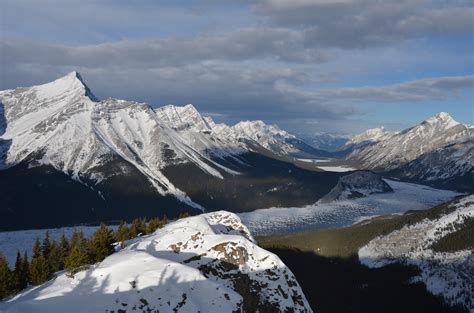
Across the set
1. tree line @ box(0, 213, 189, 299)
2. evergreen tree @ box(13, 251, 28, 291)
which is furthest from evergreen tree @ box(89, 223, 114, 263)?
evergreen tree @ box(13, 251, 28, 291)

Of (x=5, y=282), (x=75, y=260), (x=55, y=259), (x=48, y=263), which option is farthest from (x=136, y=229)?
(x=5, y=282)

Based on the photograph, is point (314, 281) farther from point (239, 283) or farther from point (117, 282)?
point (117, 282)

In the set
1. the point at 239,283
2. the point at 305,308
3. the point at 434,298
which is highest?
the point at 239,283

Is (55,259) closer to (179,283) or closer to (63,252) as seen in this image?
(63,252)

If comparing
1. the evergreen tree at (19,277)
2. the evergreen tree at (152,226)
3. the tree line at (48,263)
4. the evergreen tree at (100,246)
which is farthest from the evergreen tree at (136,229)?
the evergreen tree at (19,277)

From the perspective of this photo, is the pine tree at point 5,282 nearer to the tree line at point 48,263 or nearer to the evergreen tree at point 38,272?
the tree line at point 48,263

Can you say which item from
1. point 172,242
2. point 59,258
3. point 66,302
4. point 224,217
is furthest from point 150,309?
point 224,217
